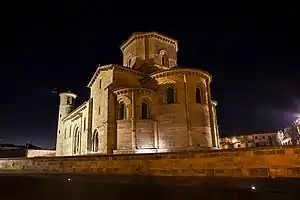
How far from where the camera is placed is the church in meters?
18.0

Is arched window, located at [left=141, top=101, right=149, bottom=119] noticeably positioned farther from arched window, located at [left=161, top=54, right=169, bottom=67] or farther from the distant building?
the distant building

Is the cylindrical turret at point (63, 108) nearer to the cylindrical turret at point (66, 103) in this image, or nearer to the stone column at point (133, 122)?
the cylindrical turret at point (66, 103)

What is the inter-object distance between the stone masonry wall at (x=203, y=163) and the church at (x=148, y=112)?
7.89m

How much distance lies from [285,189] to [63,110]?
35668 millimetres

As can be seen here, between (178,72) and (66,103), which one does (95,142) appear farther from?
(66,103)

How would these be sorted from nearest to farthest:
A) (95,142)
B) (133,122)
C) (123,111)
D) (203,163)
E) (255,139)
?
(203,163) → (133,122) → (123,111) → (95,142) → (255,139)

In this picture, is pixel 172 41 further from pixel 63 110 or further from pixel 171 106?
pixel 63 110

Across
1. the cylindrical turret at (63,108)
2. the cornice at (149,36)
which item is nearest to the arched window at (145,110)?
the cornice at (149,36)

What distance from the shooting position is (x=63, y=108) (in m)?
35.7

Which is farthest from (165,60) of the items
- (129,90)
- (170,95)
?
(129,90)

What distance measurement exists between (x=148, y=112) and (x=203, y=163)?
11.7m

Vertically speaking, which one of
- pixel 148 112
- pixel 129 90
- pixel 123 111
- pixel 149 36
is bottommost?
pixel 148 112

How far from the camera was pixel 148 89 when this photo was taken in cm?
1895

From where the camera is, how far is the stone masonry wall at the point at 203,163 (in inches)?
256
